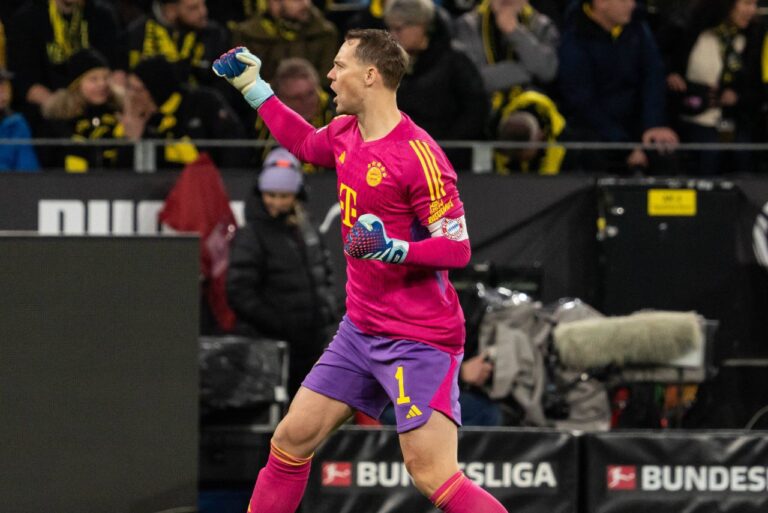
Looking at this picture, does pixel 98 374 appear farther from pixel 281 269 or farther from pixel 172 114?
pixel 172 114

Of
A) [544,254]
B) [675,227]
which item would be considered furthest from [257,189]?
[675,227]

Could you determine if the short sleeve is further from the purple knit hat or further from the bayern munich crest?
the purple knit hat

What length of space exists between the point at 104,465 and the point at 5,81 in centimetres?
412

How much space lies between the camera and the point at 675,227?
9414mm

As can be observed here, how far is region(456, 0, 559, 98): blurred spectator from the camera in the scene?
987 cm

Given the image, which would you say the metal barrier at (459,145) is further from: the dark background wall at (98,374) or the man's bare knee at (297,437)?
the man's bare knee at (297,437)

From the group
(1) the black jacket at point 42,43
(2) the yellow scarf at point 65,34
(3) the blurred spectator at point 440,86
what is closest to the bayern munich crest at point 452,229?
(3) the blurred spectator at point 440,86

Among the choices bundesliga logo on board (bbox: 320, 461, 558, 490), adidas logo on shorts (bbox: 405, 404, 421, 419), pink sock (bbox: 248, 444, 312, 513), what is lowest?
bundesliga logo on board (bbox: 320, 461, 558, 490)

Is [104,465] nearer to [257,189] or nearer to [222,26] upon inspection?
[257,189]

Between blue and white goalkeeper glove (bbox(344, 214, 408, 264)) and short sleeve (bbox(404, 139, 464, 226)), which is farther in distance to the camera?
short sleeve (bbox(404, 139, 464, 226))

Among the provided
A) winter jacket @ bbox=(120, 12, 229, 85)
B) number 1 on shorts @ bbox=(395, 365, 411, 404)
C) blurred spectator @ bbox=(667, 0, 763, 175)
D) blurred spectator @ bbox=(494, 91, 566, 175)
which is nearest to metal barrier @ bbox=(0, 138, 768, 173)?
blurred spectator @ bbox=(494, 91, 566, 175)

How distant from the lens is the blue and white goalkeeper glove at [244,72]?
5938mm

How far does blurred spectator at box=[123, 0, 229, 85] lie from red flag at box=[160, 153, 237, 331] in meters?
0.92

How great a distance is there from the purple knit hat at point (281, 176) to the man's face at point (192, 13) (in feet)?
6.13
